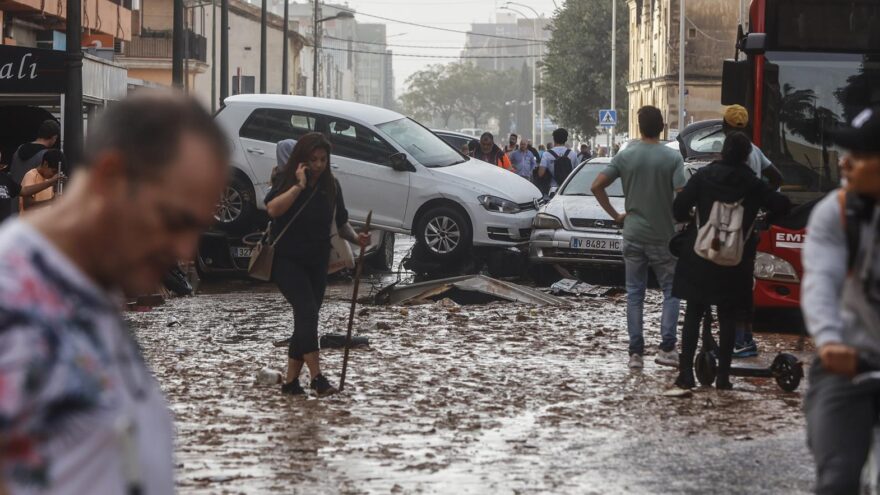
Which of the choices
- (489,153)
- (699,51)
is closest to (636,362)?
(489,153)

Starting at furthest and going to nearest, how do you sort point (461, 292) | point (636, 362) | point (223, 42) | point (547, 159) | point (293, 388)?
point (223, 42)
point (547, 159)
point (461, 292)
point (636, 362)
point (293, 388)

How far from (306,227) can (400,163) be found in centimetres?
974

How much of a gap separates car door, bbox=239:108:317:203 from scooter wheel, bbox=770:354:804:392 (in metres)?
10.3

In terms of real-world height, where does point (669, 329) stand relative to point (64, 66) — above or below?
below

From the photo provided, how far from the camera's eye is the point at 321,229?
970cm

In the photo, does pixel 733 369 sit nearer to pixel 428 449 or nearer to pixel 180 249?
pixel 428 449

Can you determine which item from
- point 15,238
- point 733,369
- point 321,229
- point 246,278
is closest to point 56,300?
point 15,238

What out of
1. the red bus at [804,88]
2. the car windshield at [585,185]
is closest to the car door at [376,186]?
the car windshield at [585,185]

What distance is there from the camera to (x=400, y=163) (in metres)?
19.3

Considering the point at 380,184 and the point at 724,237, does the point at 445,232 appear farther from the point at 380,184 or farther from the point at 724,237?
the point at 724,237

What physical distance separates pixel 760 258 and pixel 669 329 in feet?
8.51

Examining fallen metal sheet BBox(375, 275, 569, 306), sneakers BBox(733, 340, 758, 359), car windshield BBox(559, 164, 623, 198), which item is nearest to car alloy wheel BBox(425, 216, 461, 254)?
car windshield BBox(559, 164, 623, 198)

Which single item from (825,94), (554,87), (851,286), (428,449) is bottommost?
(428,449)

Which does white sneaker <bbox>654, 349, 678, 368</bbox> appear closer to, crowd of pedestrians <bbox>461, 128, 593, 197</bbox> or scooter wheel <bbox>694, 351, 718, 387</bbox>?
scooter wheel <bbox>694, 351, 718, 387</bbox>
